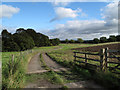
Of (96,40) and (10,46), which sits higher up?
(96,40)

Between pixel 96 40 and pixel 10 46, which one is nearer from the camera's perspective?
pixel 10 46

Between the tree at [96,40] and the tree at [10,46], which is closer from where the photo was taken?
the tree at [10,46]

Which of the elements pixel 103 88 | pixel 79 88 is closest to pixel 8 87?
pixel 79 88

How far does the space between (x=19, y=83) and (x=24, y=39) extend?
39.0 m

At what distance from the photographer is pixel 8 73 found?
5.14 meters

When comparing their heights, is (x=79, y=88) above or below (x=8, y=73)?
below

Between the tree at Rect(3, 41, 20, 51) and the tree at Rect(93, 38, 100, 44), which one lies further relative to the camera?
the tree at Rect(93, 38, 100, 44)

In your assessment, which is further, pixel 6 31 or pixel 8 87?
pixel 6 31

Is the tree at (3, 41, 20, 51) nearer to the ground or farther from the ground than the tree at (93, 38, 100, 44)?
nearer to the ground

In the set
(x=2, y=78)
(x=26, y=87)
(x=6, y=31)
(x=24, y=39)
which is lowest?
(x=26, y=87)

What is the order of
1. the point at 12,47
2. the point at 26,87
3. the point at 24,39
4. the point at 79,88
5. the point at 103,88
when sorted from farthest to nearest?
the point at 24,39 < the point at 12,47 < the point at 26,87 < the point at 79,88 < the point at 103,88

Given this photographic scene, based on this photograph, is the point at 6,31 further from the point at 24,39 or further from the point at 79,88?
the point at 79,88

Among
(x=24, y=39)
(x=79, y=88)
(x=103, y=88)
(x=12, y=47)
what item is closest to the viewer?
(x=103, y=88)

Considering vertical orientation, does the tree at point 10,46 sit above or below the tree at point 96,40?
below
